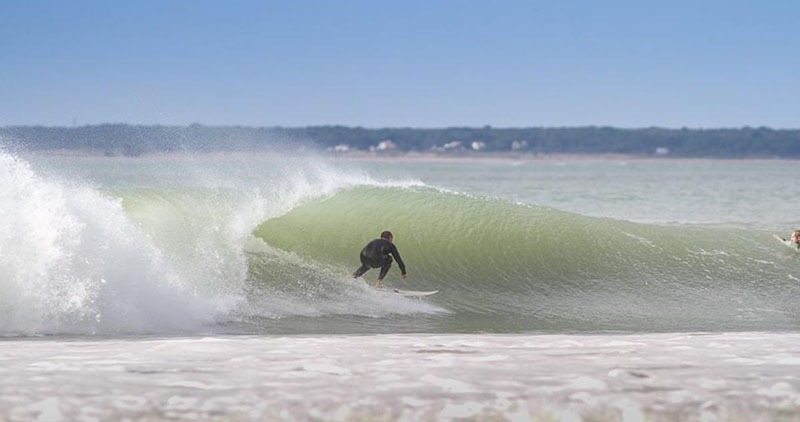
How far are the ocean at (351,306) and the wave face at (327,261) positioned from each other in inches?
1.5

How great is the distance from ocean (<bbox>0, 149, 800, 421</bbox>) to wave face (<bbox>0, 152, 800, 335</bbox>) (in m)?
0.04

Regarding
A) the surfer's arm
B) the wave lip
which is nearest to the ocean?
the wave lip

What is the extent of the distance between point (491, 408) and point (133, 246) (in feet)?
20.3

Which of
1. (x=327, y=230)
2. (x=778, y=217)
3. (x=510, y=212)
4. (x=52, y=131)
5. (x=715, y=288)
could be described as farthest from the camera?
(x=778, y=217)

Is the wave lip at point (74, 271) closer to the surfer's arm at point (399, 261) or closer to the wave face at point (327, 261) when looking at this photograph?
the wave face at point (327, 261)

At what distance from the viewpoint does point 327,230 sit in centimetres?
1620

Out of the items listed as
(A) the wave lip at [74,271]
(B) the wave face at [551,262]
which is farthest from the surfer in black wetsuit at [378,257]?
(A) the wave lip at [74,271]

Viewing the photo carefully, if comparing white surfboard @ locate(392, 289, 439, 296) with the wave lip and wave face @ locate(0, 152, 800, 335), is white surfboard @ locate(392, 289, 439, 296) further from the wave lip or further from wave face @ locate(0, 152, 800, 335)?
Answer: the wave lip

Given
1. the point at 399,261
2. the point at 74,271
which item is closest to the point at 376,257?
the point at 399,261

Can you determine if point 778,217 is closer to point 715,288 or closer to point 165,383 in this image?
point 715,288

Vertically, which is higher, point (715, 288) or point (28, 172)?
point (28, 172)

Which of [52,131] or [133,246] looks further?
[52,131]

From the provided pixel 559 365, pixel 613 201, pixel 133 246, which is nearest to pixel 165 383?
pixel 559 365

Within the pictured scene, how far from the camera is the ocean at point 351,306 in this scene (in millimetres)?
6180
